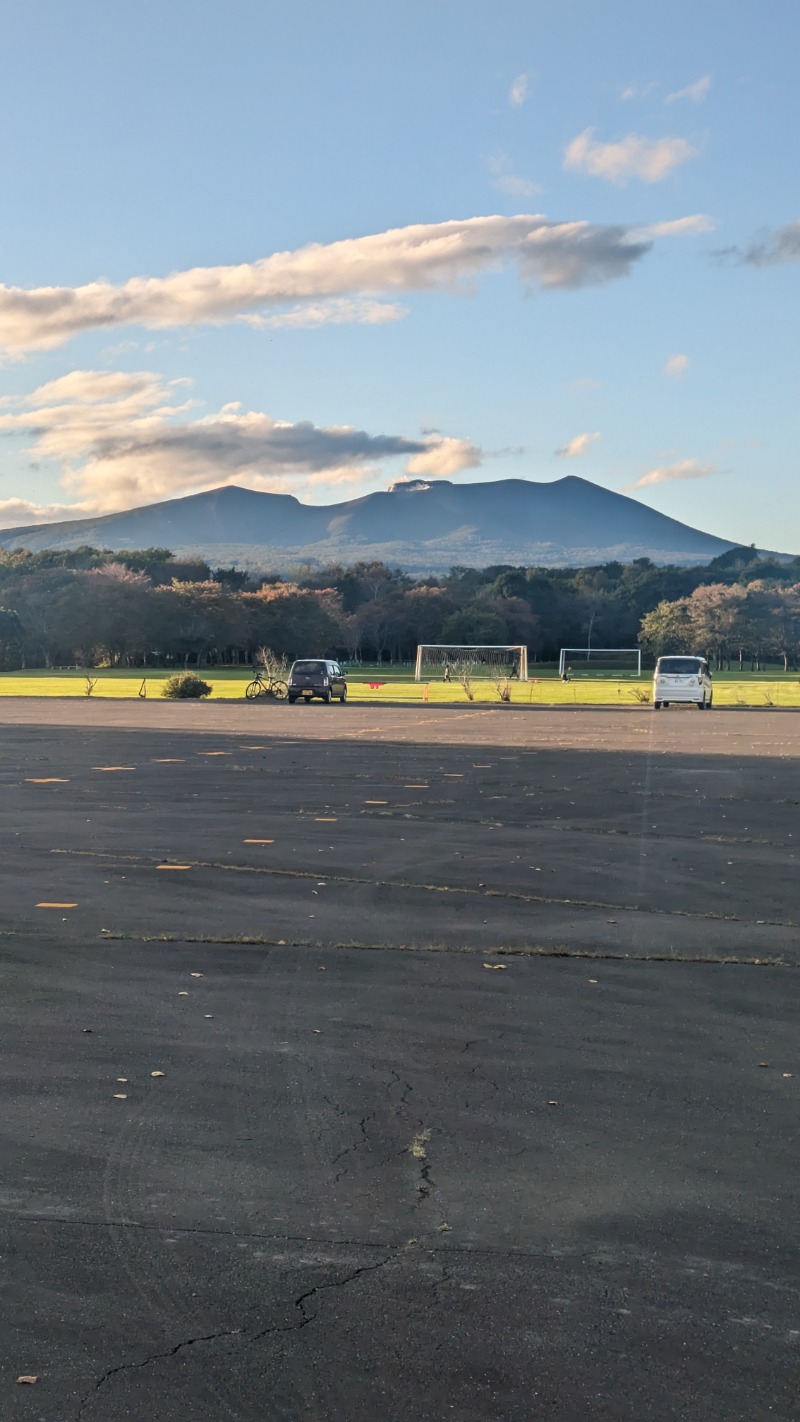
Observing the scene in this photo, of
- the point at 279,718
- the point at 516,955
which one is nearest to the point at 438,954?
the point at 516,955

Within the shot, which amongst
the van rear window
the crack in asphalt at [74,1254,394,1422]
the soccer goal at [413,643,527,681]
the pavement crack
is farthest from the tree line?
the pavement crack

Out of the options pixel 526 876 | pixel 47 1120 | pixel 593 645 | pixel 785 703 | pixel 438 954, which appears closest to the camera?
pixel 47 1120

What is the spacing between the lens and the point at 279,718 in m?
41.3

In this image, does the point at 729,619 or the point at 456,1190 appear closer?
the point at 456,1190

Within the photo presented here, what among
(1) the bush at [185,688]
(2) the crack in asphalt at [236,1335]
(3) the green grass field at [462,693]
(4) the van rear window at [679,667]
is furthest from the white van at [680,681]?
(2) the crack in asphalt at [236,1335]

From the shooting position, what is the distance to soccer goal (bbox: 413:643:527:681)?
87938mm

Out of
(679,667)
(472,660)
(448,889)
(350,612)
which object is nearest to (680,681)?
(679,667)

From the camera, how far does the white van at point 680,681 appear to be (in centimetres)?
5003

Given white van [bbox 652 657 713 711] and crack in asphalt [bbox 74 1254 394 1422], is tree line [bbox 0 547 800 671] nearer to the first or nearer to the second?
white van [bbox 652 657 713 711]

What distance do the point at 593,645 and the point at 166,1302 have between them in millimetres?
156998

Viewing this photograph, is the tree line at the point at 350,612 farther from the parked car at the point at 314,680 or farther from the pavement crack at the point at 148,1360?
the pavement crack at the point at 148,1360

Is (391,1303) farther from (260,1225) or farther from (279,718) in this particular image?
(279,718)

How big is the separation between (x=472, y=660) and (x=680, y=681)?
56.9 m

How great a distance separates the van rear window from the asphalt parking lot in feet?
124
